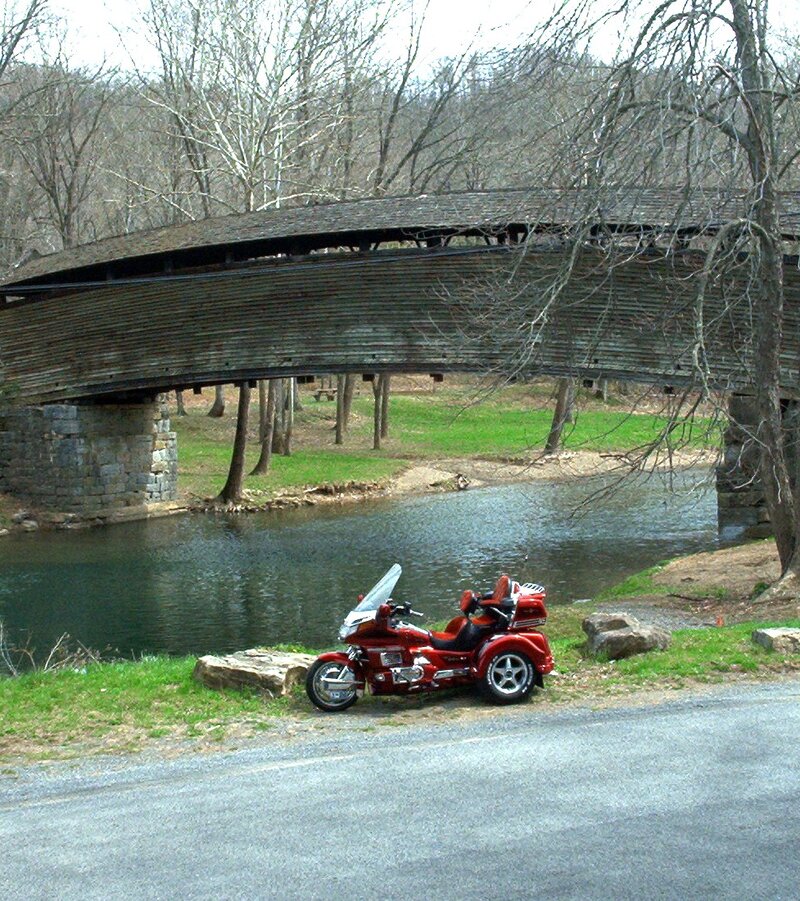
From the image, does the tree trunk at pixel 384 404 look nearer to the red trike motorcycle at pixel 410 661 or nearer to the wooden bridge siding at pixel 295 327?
the wooden bridge siding at pixel 295 327

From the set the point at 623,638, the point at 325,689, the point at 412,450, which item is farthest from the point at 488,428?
the point at 325,689

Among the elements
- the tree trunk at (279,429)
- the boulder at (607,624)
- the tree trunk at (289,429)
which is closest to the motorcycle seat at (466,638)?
A: the boulder at (607,624)

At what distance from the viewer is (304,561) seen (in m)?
18.8

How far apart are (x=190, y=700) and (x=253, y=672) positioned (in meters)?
0.41

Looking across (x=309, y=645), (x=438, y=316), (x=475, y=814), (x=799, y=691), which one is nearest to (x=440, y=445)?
(x=438, y=316)

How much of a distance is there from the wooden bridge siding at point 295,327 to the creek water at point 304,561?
252 centimetres

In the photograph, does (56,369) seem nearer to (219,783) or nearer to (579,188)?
(579,188)

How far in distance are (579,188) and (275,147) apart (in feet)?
50.2

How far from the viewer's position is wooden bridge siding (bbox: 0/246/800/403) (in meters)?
18.1

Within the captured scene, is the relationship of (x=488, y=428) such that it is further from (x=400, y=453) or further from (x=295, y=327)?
(x=295, y=327)

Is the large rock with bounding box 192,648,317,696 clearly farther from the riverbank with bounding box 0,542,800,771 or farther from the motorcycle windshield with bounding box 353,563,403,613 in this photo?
the motorcycle windshield with bounding box 353,563,403,613

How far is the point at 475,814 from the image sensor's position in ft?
16.2

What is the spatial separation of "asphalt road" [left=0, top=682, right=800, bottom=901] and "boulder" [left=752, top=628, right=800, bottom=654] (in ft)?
5.35

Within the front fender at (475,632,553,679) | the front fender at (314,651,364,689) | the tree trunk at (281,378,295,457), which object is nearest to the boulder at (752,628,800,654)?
the front fender at (475,632,553,679)
